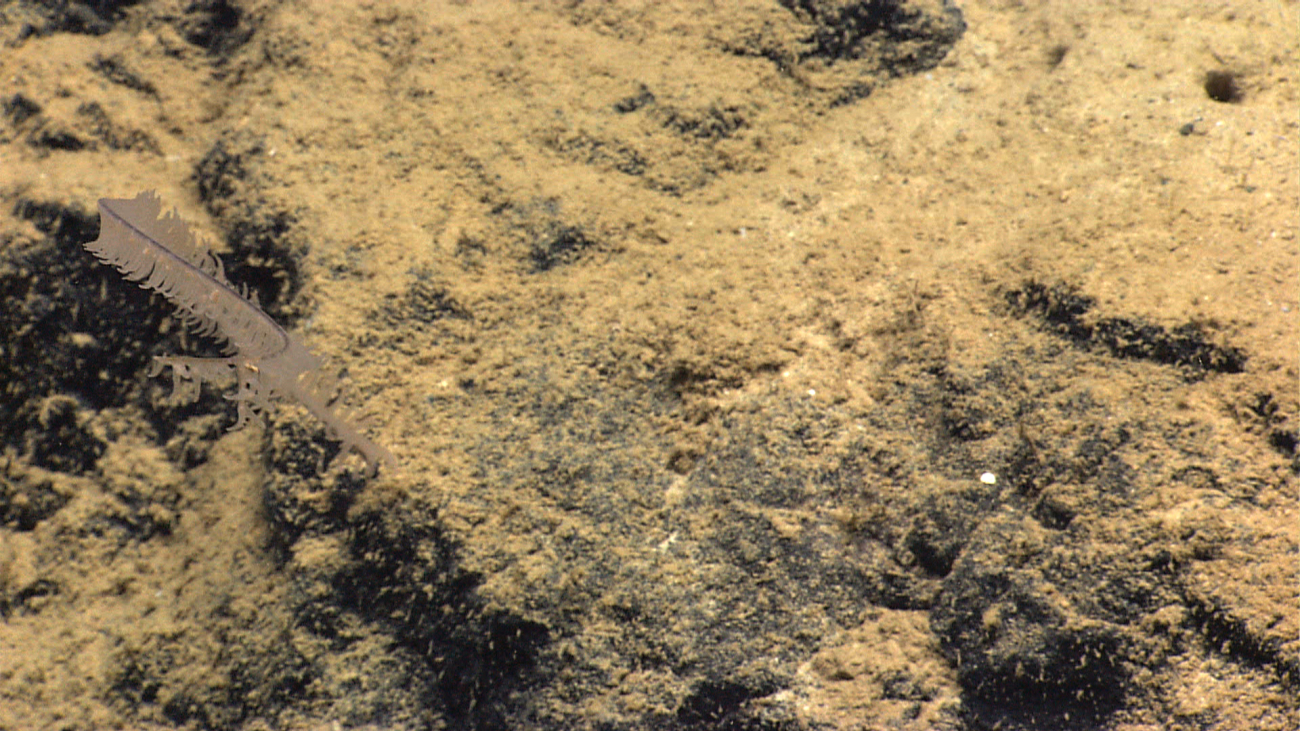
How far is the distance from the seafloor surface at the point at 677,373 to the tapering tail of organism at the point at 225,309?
0.34 ft

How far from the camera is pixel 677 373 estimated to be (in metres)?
2.25

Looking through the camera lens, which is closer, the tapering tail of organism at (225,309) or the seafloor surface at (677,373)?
the seafloor surface at (677,373)

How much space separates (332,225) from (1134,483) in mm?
2204

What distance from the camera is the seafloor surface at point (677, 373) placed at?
1927mm

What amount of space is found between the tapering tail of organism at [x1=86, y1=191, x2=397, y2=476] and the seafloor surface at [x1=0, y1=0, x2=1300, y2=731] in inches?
4.1

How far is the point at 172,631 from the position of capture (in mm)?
2395

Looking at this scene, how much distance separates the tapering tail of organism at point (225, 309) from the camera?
211 cm

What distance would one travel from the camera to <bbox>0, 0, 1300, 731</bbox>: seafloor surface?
1.93 m

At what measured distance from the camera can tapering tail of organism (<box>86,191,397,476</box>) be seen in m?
2.11

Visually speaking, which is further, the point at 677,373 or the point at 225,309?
the point at 677,373

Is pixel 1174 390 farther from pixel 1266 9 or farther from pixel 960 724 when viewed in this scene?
pixel 1266 9

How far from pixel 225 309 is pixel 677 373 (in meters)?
1.19

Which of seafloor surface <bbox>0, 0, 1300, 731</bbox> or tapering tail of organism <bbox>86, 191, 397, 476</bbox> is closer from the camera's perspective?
seafloor surface <bbox>0, 0, 1300, 731</bbox>

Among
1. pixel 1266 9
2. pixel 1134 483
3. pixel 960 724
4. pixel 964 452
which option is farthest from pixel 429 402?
pixel 1266 9
